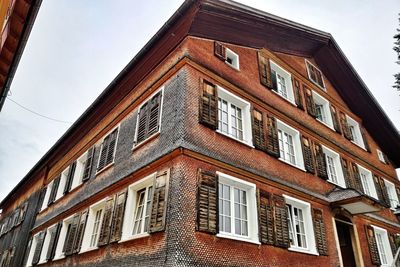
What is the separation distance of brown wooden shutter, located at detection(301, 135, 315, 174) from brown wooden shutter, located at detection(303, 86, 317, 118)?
74.8 inches

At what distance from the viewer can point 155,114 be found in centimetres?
1018

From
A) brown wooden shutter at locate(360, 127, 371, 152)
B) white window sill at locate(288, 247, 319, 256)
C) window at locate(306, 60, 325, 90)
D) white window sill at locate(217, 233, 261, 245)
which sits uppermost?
window at locate(306, 60, 325, 90)

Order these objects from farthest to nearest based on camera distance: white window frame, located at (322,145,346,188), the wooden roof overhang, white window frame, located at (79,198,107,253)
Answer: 1. white window frame, located at (322,145,346,188)
2. white window frame, located at (79,198,107,253)
3. the wooden roof overhang

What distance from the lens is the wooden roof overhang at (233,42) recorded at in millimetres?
10414

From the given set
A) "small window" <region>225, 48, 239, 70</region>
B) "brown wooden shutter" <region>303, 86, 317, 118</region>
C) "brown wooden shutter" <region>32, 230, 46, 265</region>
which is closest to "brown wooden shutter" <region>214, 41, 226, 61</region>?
"small window" <region>225, 48, 239, 70</region>

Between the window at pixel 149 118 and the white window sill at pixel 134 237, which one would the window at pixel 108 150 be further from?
the white window sill at pixel 134 237

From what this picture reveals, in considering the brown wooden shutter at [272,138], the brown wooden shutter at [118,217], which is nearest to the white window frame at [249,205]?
the brown wooden shutter at [272,138]

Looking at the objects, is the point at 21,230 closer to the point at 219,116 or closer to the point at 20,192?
the point at 20,192

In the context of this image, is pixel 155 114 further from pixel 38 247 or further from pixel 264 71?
pixel 38 247

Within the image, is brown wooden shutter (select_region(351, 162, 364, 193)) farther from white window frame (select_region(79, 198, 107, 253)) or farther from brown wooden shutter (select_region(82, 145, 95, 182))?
brown wooden shutter (select_region(82, 145, 95, 182))

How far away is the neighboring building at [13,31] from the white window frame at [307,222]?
28.8 ft

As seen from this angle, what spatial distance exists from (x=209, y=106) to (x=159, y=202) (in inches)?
128

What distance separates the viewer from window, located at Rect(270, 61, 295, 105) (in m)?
13.4

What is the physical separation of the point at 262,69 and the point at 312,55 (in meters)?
5.93
